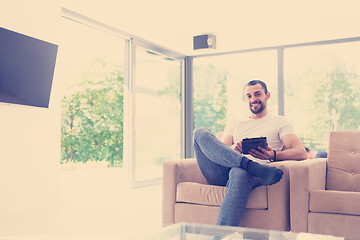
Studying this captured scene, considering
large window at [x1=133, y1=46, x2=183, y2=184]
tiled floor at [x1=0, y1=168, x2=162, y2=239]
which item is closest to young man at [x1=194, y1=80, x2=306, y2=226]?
tiled floor at [x1=0, y1=168, x2=162, y2=239]

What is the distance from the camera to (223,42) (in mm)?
6398

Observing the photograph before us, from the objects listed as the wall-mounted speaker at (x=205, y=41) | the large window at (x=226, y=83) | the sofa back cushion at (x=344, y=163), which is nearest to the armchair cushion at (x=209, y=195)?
the sofa back cushion at (x=344, y=163)

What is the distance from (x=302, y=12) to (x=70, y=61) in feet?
16.6

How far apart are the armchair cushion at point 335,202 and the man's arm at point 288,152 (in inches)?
13.1

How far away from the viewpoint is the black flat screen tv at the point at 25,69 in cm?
341

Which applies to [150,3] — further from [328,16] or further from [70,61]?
[70,61]

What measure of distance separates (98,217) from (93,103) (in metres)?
5.99

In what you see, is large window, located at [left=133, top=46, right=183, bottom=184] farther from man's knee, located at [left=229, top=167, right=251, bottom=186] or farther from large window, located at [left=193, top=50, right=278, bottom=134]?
man's knee, located at [left=229, top=167, right=251, bottom=186]

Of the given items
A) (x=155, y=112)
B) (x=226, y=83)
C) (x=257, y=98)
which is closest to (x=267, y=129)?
(x=257, y=98)

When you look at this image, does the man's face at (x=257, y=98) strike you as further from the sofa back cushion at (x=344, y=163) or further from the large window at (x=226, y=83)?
the large window at (x=226, y=83)

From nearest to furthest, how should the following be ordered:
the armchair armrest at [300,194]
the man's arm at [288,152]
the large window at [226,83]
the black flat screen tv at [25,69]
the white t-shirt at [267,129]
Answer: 1. the armchair armrest at [300,194]
2. the man's arm at [288,152]
3. the white t-shirt at [267,129]
4. the black flat screen tv at [25,69]
5. the large window at [226,83]

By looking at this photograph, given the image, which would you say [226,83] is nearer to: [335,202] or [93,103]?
[93,103]

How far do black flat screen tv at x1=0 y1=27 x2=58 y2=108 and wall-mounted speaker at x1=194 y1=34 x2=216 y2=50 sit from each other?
2.77 metres

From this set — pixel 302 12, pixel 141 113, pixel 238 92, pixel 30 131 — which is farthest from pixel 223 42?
pixel 30 131
